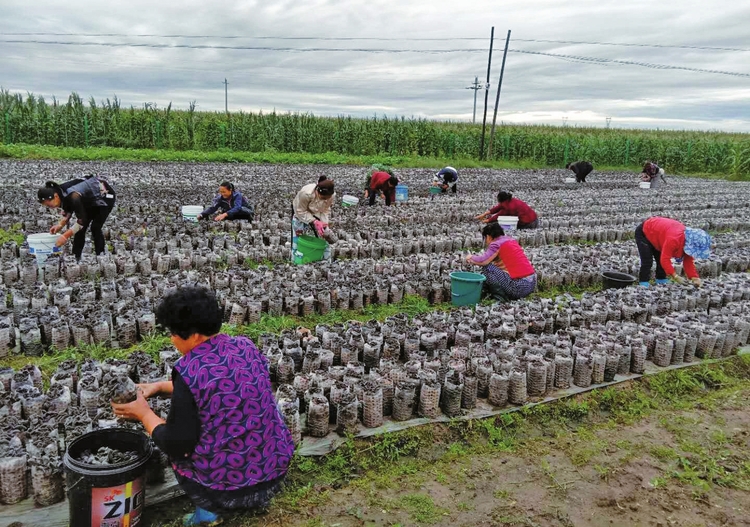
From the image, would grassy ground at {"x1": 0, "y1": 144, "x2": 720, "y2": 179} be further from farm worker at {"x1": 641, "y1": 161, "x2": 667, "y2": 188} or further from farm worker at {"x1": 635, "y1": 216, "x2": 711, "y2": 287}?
farm worker at {"x1": 635, "y1": 216, "x2": 711, "y2": 287}

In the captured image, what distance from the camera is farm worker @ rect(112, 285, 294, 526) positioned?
2332 mm

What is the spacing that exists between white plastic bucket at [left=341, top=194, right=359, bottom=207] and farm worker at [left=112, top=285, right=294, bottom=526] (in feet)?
29.2

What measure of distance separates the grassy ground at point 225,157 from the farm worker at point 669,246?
15241mm

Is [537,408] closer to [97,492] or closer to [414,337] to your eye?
[414,337]

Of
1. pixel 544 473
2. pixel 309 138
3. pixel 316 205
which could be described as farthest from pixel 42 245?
pixel 309 138

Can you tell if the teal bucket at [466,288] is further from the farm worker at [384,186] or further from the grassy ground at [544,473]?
the farm worker at [384,186]

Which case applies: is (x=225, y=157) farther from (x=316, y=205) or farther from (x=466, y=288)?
(x=466, y=288)

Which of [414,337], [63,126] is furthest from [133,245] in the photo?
[63,126]

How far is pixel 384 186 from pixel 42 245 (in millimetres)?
6686

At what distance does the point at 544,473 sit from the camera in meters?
3.31

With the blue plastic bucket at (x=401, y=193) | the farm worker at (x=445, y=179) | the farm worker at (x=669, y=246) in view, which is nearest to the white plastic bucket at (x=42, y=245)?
the farm worker at (x=669, y=246)

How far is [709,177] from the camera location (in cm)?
2378

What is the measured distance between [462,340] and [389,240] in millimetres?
3732

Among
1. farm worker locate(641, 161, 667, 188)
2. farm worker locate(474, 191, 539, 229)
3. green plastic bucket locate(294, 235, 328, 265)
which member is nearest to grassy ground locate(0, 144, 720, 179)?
farm worker locate(641, 161, 667, 188)
